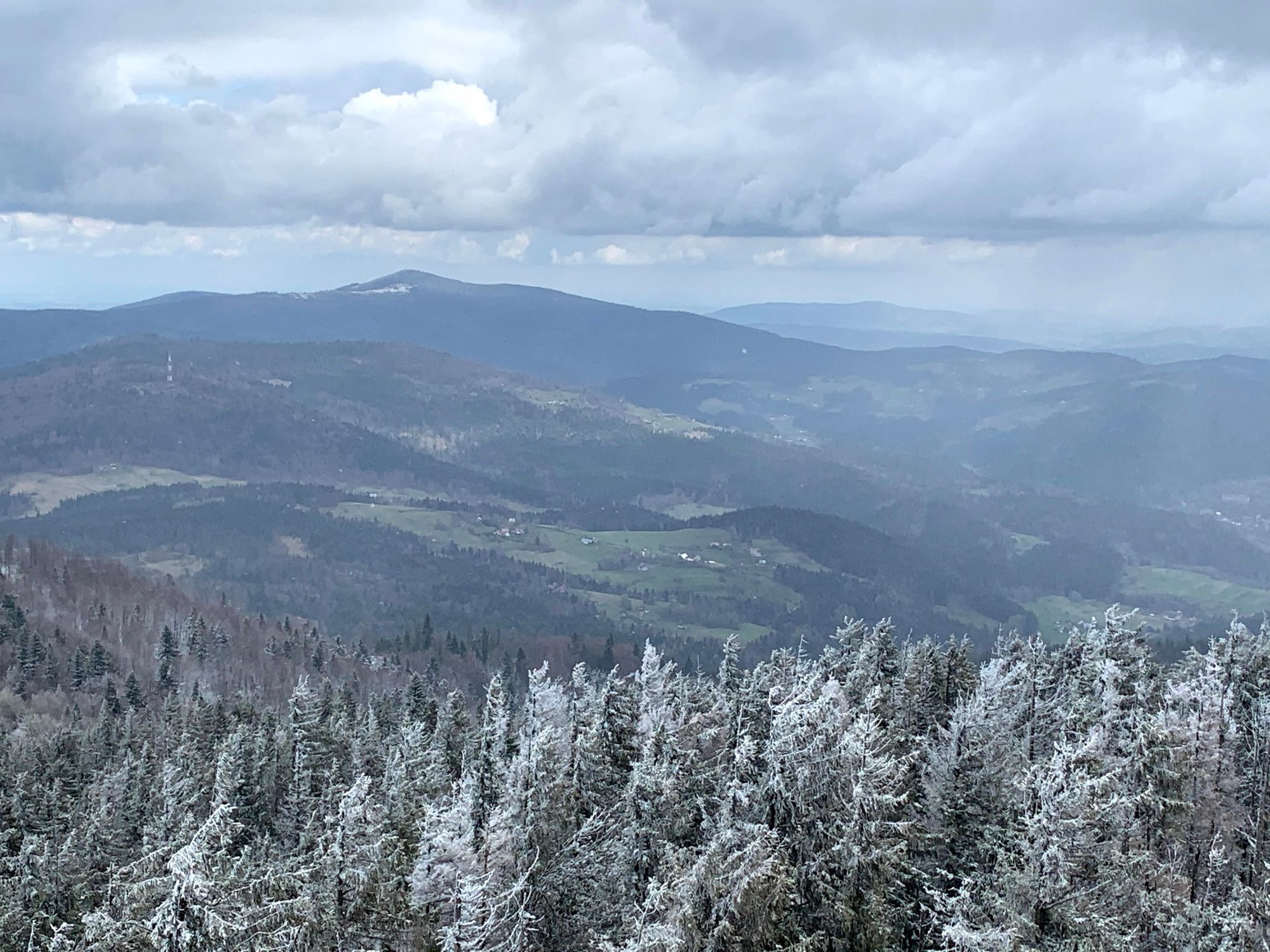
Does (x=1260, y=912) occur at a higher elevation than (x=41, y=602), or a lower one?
higher

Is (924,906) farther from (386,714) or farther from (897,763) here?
(386,714)

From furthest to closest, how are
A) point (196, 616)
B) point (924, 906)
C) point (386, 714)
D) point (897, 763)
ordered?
point (196, 616) → point (386, 714) → point (897, 763) → point (924, 906)

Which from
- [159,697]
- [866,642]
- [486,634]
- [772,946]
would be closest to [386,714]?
[159,697]

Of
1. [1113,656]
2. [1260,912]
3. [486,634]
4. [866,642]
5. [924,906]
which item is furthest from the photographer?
[486,634]

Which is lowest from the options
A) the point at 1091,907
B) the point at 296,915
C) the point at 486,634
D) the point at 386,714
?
the point at 486,634

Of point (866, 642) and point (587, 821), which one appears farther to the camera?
point (866, 642)

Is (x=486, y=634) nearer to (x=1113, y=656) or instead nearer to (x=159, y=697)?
(x=159, y=697)
